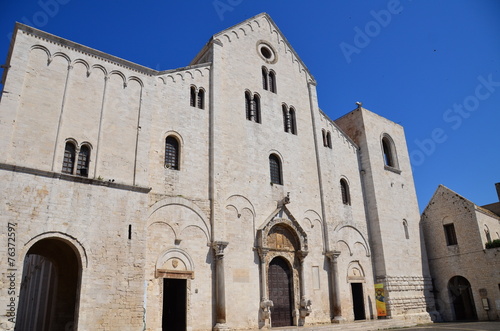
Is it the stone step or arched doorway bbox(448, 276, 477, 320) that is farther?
arched doorway bbox(448, 276, 477, 320)

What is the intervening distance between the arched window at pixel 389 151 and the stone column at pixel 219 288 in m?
16.3

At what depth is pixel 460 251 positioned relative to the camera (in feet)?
83.1

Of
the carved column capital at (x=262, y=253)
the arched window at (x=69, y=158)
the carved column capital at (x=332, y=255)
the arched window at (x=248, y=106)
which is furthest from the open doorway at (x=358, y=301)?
the arched window at (x=69, y=158)

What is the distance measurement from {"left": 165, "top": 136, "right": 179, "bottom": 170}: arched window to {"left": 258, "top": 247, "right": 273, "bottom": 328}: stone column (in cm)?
575

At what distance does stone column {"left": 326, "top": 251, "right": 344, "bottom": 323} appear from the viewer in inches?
795

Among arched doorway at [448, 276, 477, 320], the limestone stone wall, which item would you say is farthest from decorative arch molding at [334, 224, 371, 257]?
the limestone stone wall

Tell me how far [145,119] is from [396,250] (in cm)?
1774

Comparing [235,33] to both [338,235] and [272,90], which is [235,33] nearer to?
[272,90]

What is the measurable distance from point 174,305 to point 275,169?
8891 mm

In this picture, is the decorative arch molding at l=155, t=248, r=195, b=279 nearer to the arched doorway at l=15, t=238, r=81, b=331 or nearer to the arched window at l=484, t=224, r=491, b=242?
the arched doorway at l=15, t=238, r=81, b=331

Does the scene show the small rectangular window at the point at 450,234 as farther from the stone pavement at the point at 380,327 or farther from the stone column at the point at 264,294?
the stone column at the point at 264,294

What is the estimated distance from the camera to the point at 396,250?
24.6 metres


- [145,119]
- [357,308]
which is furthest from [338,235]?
[145,119]

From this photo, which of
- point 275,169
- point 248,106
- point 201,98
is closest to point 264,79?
point 248,106
